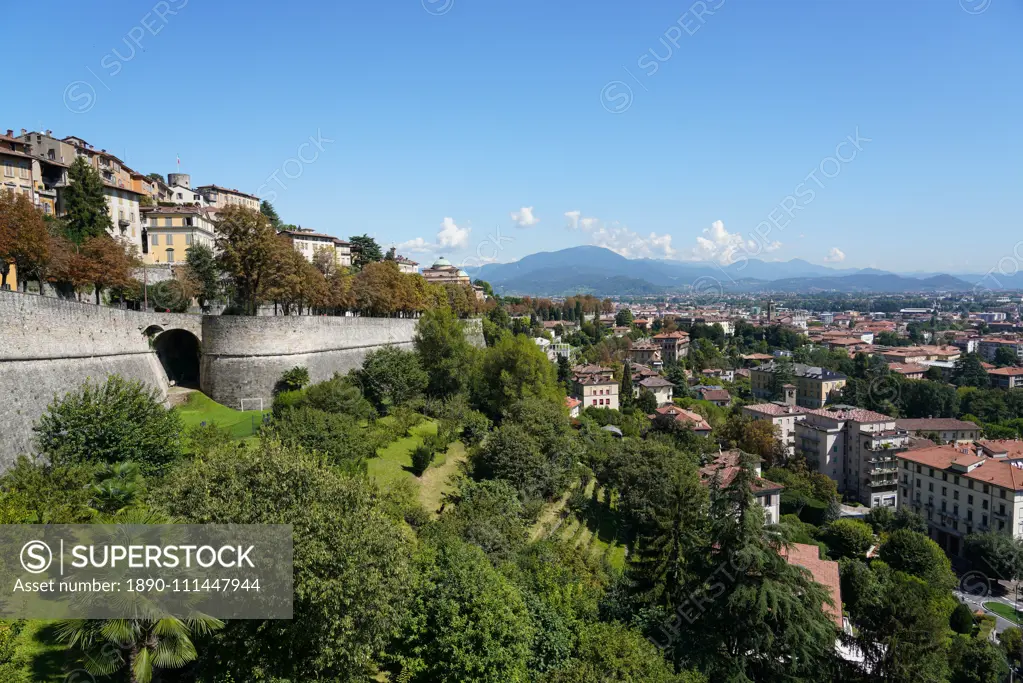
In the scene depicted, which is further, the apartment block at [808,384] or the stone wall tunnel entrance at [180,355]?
the apartment block at [808,384]

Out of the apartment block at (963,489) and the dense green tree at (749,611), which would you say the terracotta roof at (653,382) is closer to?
the apartment block at (963,489)

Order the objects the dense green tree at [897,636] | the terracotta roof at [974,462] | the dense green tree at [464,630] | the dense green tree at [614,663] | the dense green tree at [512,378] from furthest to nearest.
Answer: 1. the terracotta roof at [974,462]
2. the dense green tree at [512,378]
3. the dense green tree at [897,636]
4. the dense green tree at [614,663]
5. the dense green tree at [464,630]

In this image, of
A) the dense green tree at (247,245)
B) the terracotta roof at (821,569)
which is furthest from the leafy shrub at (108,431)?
the terracotta roof at (821,569)

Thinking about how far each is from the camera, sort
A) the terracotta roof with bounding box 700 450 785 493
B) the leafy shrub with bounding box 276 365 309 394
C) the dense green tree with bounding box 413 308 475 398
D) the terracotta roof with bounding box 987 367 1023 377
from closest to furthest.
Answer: the leafy shrub with bounding box 276 365 309 394, the terracotta roof with bounding box 700 450 785 493, the dense green tree with bounding box 413 308 475 398, the terracotta roof with bounding box 987 367 1023 377

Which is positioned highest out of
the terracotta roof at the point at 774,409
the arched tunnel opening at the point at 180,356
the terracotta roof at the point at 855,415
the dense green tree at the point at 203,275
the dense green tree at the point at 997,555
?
the dense green tree at the point at 203,275

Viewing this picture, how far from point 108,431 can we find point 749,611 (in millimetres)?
17011

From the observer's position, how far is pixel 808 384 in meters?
84.3

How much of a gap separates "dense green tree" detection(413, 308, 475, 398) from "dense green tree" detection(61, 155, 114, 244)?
62.1ft

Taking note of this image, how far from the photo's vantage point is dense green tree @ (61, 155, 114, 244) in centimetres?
3550

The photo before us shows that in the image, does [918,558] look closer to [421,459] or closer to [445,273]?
[421,459]

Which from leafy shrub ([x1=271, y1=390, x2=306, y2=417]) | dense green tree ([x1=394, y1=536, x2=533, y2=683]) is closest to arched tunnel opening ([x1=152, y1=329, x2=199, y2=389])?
leafy shrub ([x1=271, y1=390, x2=306, y2=417])

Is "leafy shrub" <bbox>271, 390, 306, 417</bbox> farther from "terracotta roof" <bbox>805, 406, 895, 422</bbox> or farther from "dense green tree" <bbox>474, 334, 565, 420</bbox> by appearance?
"terracotta roof" <bbox>805, 406, 895, 422</bbox>

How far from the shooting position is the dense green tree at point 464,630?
1216cm

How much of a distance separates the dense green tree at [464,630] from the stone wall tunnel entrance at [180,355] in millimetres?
22070
